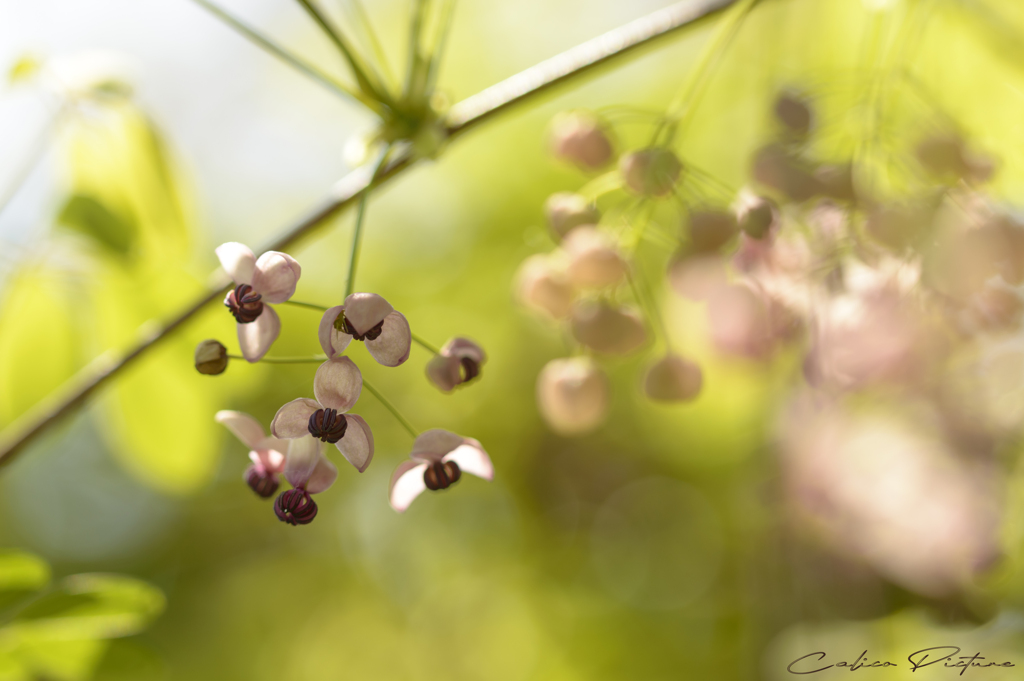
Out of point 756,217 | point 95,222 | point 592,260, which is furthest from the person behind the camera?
point 95,222

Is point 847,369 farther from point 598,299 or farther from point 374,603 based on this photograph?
point 374,603

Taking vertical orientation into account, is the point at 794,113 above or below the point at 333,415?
above

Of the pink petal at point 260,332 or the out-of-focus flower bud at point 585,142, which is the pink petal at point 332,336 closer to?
the pink petal at point 260,332

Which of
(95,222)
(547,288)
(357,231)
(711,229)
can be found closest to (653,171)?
(711,229)

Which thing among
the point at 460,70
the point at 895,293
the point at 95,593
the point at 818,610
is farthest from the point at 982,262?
the point at 460,70

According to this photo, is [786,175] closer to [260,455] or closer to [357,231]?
[357,231]

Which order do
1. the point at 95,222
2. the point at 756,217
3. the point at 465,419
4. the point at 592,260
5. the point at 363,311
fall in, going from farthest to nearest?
the point at 465,419 < the point at 95,222 < the point at 592,260 < the point at 756,217 < the point at 363,311

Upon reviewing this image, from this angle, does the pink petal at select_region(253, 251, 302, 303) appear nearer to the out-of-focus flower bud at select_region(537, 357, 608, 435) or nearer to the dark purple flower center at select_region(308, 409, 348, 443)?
the dark purple flower center at select_region(308, 409, 348, 443)

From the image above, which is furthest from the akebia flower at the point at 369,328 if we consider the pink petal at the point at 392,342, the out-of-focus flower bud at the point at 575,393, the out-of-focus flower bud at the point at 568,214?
the out-of-focus flower bud at the point at 575,393
